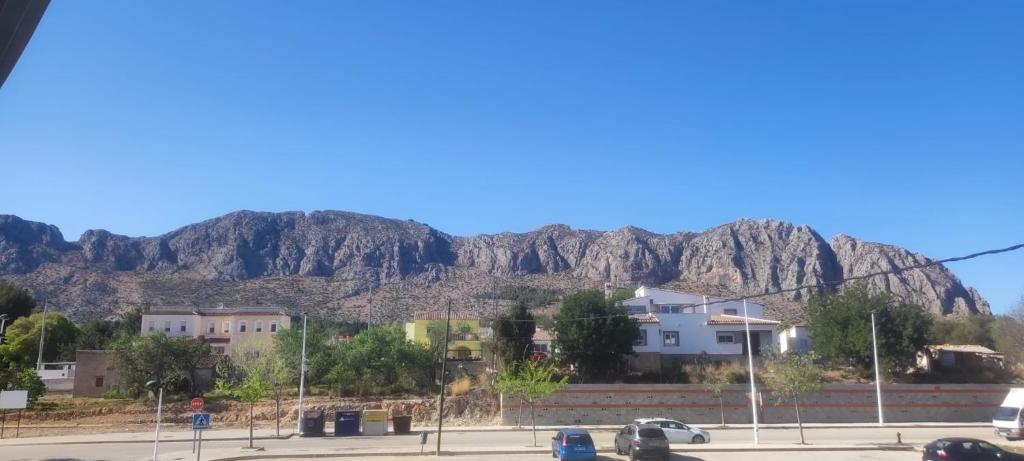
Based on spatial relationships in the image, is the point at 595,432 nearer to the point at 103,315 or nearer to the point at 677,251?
the point at 103,315

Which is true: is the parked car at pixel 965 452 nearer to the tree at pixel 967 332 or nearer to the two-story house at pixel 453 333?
the two-story house at pixel 453 333

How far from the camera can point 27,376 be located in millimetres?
45031

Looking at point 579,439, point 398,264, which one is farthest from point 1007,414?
point 398,264

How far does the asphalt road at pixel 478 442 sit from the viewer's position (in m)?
31.9

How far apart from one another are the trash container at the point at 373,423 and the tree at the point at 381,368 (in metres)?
12.2

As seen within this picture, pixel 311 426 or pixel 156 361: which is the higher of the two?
pixel 156 361

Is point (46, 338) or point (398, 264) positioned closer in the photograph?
point (46, 338)

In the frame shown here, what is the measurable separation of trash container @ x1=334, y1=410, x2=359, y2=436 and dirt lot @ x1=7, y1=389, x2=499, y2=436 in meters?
6.78

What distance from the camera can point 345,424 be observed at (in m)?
40.4

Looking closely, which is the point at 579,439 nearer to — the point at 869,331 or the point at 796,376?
the point at 796,376

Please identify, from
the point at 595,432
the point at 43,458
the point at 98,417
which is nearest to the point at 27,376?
the point at 98,417

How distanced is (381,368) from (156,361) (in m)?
Answer: 17.1

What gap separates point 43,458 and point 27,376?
17321mm

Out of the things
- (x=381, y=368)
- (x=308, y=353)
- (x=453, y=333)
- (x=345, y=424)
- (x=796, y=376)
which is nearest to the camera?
(x=796, y=376)
